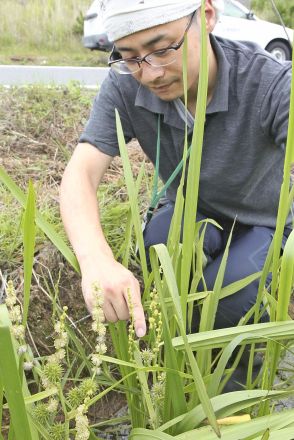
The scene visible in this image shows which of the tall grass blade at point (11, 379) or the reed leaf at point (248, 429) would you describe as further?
the reed leaf at point (248, 429)

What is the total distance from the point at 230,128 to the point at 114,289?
0.68m

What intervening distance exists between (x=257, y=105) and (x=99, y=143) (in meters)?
0.40

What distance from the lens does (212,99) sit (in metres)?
1.36

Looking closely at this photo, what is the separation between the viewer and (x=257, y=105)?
4.36ft

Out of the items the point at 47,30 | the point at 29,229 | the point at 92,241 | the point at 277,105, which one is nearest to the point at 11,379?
the point at 29,229

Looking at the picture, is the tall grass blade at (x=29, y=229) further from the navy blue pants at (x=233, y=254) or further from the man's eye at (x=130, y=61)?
the navy blue pants at (x=233, y=254)

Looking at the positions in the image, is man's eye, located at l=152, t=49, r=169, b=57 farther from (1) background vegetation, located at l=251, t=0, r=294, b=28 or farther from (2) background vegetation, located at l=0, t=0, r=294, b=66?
(1) background vegetation, located at l=251, t=0, r=294, b=28

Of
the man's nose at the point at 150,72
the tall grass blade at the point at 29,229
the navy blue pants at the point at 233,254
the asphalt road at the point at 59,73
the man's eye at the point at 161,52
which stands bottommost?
the asphalt road at the point at 59,73

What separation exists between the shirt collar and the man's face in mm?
108

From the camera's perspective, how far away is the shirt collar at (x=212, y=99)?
4.37ft

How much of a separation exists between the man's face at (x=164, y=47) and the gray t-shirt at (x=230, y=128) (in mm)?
138

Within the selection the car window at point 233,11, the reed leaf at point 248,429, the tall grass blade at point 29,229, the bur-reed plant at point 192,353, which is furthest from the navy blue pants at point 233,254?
the car window at point 233,11

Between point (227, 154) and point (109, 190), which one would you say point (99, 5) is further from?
point (109, 190)

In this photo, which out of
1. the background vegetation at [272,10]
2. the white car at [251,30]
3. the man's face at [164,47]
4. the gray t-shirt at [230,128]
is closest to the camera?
the man's face at [164,47]
